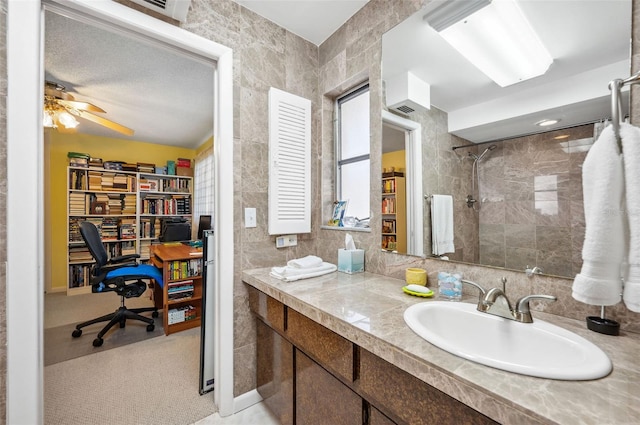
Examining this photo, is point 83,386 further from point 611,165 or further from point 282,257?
point 611,165

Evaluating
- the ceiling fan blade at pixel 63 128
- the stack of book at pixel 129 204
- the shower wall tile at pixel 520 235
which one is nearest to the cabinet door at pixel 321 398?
the shower wall tile at pixel 520 235

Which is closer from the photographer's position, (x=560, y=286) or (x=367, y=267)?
(x=560, y=286)

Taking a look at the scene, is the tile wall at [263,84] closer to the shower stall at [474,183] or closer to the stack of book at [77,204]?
the shower stall at [474,183]

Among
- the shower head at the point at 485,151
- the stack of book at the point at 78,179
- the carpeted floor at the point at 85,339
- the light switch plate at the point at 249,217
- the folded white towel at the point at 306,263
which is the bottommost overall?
the carpeted floor at the point at 85,339

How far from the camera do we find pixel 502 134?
115 centimetres

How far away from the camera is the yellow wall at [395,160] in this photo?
1.53m

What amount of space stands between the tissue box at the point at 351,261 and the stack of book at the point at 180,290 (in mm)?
1920

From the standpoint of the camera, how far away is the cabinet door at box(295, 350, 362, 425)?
3.23ft

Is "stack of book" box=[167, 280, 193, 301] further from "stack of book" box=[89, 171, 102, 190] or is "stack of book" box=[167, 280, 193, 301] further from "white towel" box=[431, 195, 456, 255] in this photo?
"stack of book" box=[89, 171, 102, 190]

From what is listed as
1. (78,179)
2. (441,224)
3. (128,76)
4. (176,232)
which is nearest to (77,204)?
(78,179)

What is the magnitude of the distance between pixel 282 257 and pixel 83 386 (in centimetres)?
169

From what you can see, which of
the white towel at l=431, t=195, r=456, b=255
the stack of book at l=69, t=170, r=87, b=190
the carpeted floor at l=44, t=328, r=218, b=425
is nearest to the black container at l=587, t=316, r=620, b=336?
the white towel at l=431, t=195, r=456, b=255

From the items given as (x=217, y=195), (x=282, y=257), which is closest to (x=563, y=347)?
(x=282, y=257)

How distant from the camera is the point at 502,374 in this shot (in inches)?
25.0
